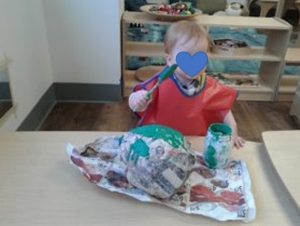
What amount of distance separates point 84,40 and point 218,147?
5.47 feet

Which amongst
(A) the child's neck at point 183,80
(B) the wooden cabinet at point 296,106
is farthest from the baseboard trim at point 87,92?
(A) the child's neck at point 183,80

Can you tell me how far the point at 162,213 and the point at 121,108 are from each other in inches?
67.0

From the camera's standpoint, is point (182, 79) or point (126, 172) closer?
point (126, 172)

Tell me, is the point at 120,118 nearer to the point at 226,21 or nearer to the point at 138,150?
the point at 226,21

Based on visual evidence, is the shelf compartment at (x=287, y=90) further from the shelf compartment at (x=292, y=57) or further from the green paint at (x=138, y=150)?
the green paint at (x=138, y=150)

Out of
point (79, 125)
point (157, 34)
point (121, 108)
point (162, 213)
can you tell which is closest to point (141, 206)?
point (162, 213)

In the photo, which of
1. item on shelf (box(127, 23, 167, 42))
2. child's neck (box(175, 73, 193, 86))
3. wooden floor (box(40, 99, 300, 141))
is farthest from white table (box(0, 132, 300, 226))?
item on shelf (box(127, 23, 167, 42))

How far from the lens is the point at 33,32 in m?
1.87

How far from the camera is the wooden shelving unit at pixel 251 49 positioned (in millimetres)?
2256

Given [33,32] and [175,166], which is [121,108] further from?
[175,166]

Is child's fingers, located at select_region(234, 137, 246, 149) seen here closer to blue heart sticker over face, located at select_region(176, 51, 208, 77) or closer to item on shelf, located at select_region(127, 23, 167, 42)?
blue heart sticker over face, located at select_region(176, 51, 208, 77)

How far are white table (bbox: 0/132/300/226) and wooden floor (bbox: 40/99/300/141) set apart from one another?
1.24 meters

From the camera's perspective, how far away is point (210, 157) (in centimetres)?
69

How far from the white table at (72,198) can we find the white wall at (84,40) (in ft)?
4.84
